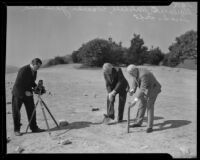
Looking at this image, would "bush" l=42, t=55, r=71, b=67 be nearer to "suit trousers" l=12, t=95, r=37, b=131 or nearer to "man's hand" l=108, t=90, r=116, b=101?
"suit trousers" l=12, t=95, r=37, b=131

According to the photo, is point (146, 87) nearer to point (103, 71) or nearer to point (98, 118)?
point (103, 71)

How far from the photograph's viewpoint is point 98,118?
382 inches

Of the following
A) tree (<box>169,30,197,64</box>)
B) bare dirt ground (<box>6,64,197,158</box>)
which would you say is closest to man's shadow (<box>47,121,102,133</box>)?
bare dirt ground (<box>6,64,197,158</box>)

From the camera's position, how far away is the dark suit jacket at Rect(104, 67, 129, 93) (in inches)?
363

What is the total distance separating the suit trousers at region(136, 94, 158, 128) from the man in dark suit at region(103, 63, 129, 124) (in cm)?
53

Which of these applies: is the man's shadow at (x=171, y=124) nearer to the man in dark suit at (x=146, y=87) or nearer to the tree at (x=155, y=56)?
the man in dark suit at (x=146, y=87)

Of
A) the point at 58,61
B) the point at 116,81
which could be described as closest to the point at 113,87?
the point at 116,81

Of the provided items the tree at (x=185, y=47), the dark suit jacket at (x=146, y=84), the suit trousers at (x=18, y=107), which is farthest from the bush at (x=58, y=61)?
the tree at (x=185, y=47)

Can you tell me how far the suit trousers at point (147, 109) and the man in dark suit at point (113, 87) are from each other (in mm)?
526

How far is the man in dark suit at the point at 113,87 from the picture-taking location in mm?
9203

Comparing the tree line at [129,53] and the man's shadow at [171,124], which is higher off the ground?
the tree line at [129,53]

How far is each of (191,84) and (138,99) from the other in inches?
59.6

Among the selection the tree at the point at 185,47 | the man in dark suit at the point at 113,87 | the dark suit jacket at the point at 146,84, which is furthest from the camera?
the man in dark suit at the point at 113,87

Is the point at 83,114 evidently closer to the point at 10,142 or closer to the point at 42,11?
the point at 10,142
